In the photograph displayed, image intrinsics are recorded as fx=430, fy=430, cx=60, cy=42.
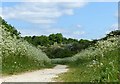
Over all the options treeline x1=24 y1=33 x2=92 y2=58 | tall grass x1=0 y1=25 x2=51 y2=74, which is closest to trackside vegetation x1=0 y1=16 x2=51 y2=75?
tall grass x1=0 y1=25 x2=51 y2=74

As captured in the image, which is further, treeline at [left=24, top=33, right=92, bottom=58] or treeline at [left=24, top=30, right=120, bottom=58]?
treeline at [left=24, top=33, right=92, bottom=58]

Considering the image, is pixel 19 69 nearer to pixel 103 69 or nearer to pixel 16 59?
pixel 16 59

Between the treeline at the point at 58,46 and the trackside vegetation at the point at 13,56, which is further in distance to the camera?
the treeline at the point at 58,46

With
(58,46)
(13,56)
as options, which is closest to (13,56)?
(13,56)

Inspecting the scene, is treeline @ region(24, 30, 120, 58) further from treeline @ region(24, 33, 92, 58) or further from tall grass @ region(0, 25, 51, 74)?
tall grass @ region(0, 25, 51, 74)

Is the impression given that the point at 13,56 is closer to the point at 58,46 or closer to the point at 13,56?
the point at 13,56

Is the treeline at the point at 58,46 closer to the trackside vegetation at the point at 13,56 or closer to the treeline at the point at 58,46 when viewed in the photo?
the treeline at the point at 58,46

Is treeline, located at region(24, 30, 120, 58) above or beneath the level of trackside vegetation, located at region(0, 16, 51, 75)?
above

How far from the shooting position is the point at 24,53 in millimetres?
28391

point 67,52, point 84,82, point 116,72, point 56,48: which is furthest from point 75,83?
point 56,48

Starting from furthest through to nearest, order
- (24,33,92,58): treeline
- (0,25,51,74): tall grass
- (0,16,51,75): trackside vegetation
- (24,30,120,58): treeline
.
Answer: (24,33,92,58): treeline, (24,30,120,58): treeline, (0,25,51,74): tall grass, (0,16,51,75): trackside vegetation

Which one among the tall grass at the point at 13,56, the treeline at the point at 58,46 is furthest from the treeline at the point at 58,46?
the tall grass at the point at 13,56

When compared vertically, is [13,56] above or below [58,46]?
below

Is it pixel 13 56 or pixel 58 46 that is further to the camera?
pixel 58 46
